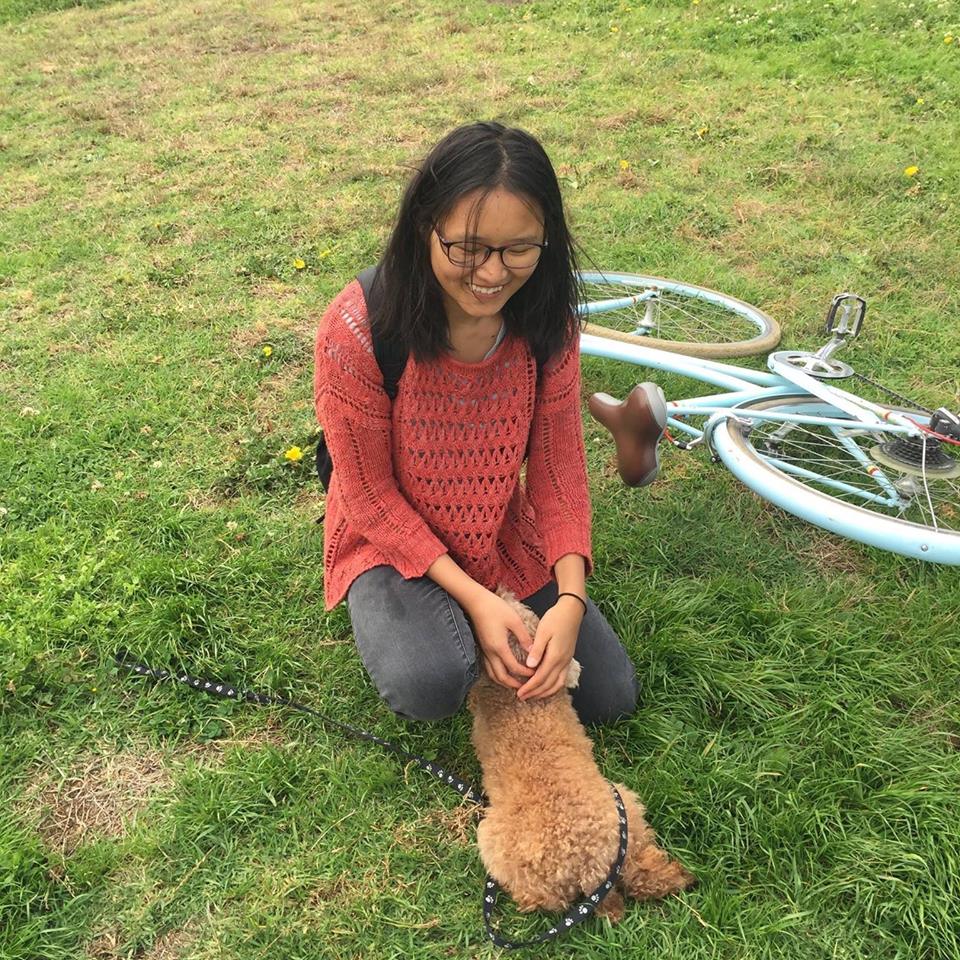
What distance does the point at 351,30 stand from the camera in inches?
376

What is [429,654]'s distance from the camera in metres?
1.98

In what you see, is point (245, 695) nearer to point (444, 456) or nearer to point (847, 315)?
point (444, 456)

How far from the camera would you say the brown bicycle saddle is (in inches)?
90.0

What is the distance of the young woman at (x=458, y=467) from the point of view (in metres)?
1.81

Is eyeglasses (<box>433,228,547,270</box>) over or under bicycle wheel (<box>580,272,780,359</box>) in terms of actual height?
over

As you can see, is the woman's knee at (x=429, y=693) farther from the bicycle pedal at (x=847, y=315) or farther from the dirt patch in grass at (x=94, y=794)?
the bicycle pedal at (x=847, y=315)

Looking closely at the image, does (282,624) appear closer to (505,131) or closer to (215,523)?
(215,523)

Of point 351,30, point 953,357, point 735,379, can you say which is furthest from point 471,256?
point 351,30

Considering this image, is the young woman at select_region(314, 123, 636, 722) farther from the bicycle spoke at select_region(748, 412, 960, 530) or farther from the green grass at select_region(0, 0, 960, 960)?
the bicycle spoke at select_region(748, 412, 960, 530)

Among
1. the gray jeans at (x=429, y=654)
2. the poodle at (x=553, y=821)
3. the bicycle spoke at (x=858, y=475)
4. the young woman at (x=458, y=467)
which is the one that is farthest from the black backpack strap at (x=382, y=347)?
the bicycle spoke at (x=858, y=475)

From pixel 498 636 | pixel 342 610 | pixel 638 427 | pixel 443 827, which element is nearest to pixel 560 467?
pixel 638 427

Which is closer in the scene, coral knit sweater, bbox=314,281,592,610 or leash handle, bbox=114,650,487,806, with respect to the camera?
coral knit sweater, bbox=314,281,592,610

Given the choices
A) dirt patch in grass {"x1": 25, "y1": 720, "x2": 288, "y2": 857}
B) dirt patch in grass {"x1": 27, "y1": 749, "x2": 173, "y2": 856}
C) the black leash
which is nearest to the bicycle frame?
the black leash

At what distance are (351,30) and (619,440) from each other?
364 inches
